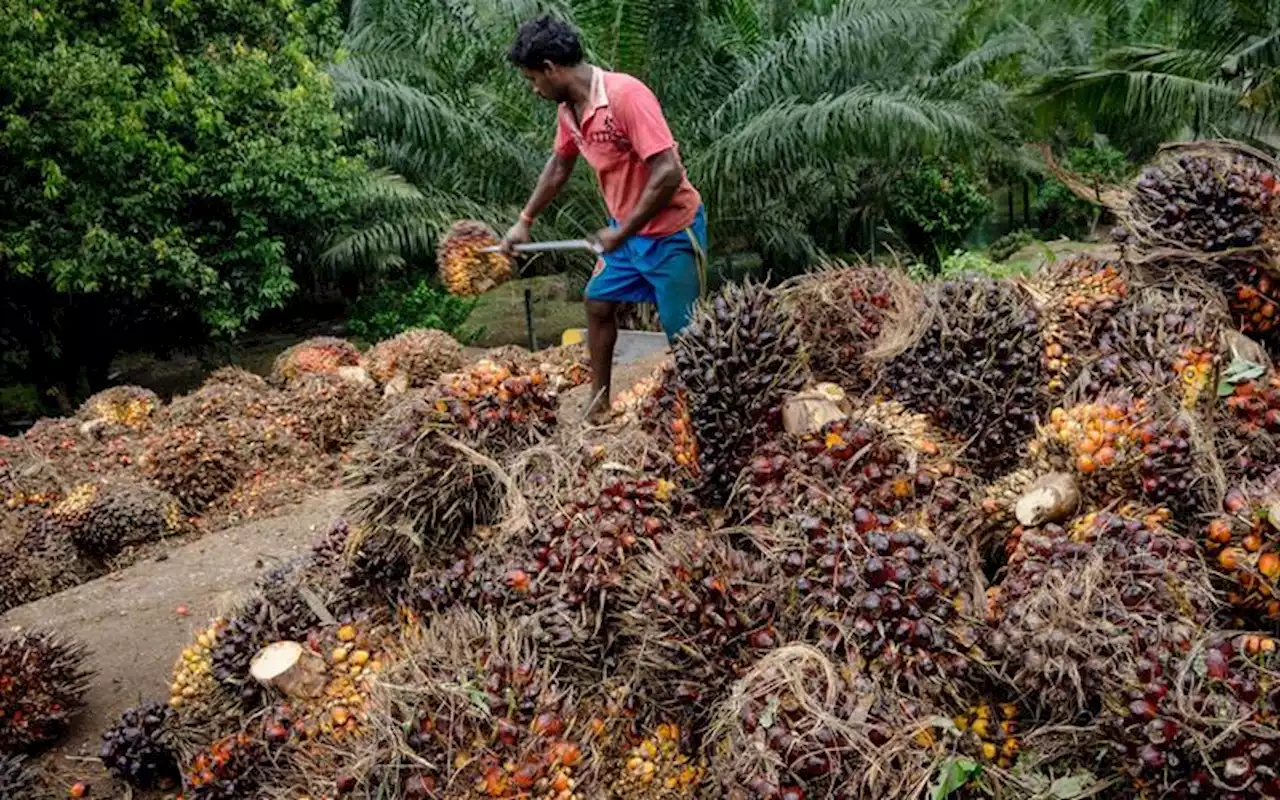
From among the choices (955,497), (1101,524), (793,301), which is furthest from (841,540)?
(793,301)

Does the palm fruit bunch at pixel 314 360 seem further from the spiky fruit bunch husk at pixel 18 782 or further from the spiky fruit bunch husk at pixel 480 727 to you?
the spiky fruit bunch husk at pixel 480 727

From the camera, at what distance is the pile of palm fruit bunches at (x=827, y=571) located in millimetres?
2051

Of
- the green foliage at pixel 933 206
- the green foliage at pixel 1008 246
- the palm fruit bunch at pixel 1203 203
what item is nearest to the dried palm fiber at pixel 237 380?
the palm fruit bunch at pixel 1203 203

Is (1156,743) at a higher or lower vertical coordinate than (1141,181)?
lower

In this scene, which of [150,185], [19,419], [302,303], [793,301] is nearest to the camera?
[793,301]

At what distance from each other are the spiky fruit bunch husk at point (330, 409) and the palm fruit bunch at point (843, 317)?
15.2ft

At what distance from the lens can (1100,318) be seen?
3.04 meters

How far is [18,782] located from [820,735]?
2643 millimetres

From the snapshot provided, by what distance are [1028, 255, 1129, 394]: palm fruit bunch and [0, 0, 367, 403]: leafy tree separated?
7.60 m

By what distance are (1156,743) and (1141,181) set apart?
188 cm

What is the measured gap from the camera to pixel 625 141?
3936 mm

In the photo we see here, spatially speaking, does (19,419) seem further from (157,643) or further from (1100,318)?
(1100,318)

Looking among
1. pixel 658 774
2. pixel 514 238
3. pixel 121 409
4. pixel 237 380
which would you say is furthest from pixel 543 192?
pixel 121 409

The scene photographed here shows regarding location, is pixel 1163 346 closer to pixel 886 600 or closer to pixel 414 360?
pixel 886 600
